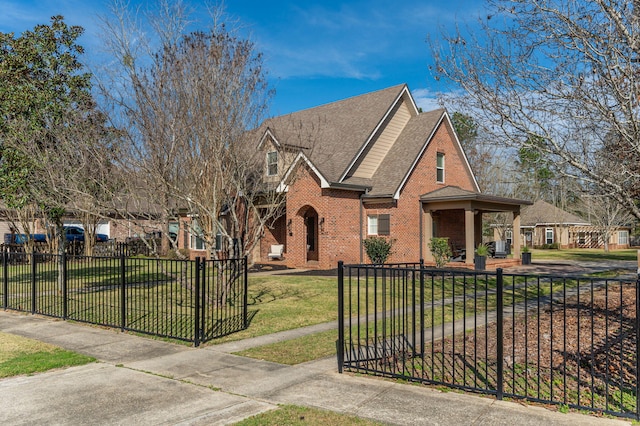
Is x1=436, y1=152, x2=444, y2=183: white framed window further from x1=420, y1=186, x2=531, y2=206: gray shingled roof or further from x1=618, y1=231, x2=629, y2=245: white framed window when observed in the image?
x1=618, y1=231, x2=629, y2=245: white framed window

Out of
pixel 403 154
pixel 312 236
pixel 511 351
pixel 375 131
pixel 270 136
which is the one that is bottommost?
pixel 511 351

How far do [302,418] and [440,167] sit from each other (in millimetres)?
21820

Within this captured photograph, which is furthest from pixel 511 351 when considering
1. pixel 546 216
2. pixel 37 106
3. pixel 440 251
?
pixel 546 216

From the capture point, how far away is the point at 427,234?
897 inches

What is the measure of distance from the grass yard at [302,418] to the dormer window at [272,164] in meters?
8.20

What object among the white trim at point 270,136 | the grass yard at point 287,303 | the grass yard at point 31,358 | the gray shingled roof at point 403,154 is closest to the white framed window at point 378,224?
the gray shingled roof at point 403,154

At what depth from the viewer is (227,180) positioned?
10594mm

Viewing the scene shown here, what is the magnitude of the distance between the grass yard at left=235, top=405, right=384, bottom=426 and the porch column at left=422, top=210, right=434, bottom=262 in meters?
18.3

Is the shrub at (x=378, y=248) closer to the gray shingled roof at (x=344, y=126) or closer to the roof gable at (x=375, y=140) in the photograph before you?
the roof gable at (x=375, y=140)

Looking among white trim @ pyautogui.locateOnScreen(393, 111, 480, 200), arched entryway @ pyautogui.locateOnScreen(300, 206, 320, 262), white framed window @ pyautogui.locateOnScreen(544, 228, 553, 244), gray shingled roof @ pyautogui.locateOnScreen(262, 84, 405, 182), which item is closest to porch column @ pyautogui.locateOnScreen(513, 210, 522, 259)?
white trim @ pyautogui.locateOnScreen(393, 111, 480, 200)

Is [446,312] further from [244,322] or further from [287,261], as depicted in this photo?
[287,261]

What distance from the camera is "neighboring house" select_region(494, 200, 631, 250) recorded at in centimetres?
5019

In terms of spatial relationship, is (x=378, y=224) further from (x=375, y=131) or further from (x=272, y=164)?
(x=272, y=164)

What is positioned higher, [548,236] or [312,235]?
[312,235]
